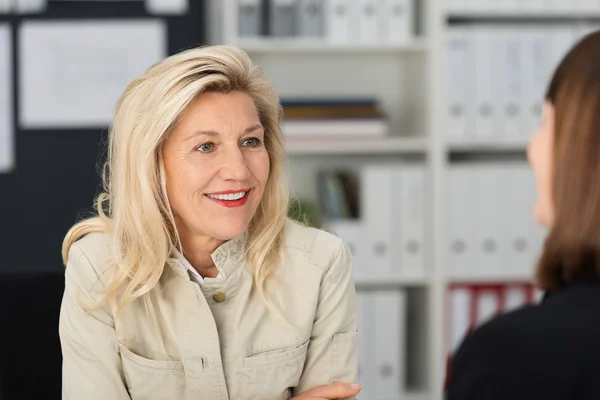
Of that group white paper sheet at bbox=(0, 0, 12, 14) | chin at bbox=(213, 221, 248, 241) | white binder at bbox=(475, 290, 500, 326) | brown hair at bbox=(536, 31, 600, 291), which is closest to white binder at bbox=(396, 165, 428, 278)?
white binder at bbox=(475, 290, 500, 326)

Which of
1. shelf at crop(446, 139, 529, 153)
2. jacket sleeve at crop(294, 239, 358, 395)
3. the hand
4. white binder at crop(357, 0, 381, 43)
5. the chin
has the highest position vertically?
white binder at crop(357, 0, 381, 43)

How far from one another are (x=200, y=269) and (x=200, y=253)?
35 mm

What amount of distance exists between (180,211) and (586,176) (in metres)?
0.95

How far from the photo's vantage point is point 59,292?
1707 mm

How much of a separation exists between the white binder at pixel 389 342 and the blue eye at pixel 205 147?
1460 mm

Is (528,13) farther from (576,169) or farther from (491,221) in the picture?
(576,169)

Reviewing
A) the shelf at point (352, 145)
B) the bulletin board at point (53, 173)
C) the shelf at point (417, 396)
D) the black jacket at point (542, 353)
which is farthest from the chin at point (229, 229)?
the shelf at point (417, 396)

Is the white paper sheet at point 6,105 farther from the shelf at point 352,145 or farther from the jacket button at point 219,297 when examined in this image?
the jacket button at point 219,297

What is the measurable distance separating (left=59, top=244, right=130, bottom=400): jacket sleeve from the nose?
313 mm

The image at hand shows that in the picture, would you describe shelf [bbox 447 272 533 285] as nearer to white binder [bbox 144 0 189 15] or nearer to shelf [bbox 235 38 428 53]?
shelf [bbox 235 38 428 53]

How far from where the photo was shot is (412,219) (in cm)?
300

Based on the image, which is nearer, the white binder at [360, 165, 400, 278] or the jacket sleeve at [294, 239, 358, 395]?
the jacket sleeve at [294, 239, 358, 395]

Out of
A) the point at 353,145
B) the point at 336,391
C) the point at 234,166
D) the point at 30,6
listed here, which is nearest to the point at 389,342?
the point at 353,145

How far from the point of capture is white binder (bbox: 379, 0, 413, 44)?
2.95 m
